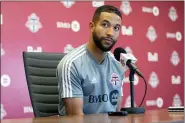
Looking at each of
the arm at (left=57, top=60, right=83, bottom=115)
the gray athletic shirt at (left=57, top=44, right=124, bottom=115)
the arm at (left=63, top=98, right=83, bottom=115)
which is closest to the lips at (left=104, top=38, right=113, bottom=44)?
the gray athletic shirt at (left=57, top=44, right=124, bottom=115)

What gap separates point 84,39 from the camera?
3.40 meters

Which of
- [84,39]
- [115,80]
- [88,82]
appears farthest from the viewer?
[84,39]

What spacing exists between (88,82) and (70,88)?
0.34 ft

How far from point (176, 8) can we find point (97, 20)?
7.87ft

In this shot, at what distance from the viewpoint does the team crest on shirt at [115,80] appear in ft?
6.10

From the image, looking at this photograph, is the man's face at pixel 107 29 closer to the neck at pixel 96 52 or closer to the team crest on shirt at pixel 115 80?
the neck at pixel 96 52

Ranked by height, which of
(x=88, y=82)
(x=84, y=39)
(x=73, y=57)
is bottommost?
(x=88, y=82)

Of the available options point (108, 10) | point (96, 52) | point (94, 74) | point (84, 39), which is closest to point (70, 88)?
point (94, 74)

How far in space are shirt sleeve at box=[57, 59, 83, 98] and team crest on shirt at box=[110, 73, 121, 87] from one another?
8.4 inches

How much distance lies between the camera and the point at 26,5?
3086mm

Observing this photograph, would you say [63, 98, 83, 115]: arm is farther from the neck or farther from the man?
the neck

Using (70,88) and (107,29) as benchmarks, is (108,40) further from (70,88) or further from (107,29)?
(70,88)

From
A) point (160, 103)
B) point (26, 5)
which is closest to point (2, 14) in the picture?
point (26, 5)

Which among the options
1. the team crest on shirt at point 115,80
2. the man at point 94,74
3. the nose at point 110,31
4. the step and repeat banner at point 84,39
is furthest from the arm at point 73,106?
the step and repeat banner at point 84,39
